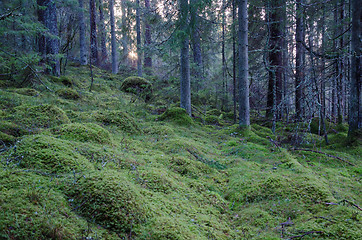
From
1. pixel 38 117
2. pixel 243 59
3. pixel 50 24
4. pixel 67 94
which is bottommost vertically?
pixel 38 117

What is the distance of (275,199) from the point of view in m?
3.07

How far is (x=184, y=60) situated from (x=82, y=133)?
616 cm

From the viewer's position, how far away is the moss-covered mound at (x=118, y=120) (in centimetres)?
559

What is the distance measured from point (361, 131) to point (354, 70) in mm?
1594

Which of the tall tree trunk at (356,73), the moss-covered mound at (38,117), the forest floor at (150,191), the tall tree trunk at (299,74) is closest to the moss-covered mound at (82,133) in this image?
the forest floor at (150,191)

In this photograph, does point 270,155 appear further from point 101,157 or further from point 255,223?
point 101,157

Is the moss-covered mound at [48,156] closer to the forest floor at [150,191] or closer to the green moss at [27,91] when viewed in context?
the forest floor at [150,191]

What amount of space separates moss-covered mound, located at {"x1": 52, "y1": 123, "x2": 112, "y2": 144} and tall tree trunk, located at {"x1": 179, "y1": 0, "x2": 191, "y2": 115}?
210 inches

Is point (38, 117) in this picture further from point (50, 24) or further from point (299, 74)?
point (299, 74)

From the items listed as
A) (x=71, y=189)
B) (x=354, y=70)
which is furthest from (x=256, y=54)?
(x=71, y=189)

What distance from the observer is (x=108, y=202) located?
6.79 feet

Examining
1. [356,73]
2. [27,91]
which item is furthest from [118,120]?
[356,73]

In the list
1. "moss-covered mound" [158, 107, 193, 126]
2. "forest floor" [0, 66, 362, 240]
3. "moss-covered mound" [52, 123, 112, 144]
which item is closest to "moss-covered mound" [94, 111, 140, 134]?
"forest floor" [0, 66, 362, 240]

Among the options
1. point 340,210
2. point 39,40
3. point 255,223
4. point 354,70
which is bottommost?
point 255,223
